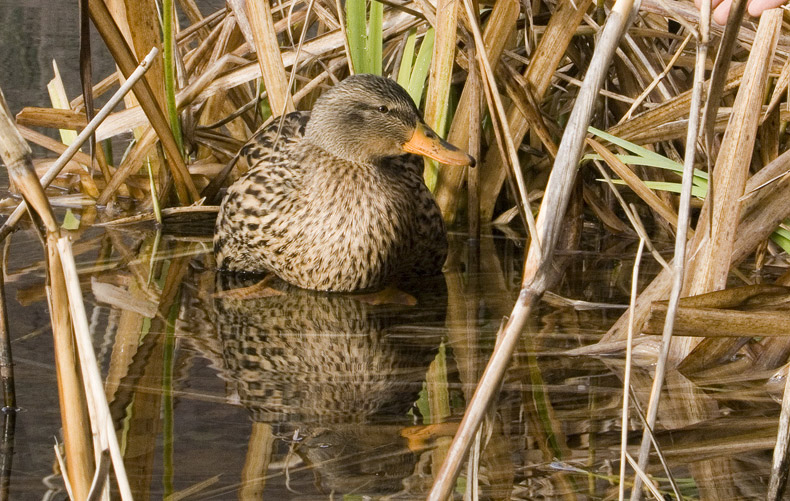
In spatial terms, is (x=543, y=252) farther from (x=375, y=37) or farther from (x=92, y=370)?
(x=375, y=37)

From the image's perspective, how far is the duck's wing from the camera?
3613mm

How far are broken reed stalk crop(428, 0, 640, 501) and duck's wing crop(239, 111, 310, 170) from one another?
224 cm

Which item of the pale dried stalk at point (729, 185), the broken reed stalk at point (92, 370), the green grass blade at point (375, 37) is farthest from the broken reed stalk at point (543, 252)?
the green grass blade at point (375, 37)

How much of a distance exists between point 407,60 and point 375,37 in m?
0.21

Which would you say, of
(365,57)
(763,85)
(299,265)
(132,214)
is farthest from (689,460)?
(132,214)

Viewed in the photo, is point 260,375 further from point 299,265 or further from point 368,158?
point 368,158

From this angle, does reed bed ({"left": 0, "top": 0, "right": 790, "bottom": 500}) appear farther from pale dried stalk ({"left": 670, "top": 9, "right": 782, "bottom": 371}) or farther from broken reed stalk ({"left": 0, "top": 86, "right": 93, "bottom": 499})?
broken reed stalk ({"left": 0, "top": 86, "right": 93, "bottom": 499})

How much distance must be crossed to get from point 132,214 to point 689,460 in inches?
99.4

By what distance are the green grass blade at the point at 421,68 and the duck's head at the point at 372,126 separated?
0.38 metres

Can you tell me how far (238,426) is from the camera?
84.1 inches

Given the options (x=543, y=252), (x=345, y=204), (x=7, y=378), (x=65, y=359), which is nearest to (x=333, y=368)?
(x=7, y=378)

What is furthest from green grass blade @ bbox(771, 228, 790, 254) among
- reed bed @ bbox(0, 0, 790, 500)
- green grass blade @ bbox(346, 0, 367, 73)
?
green grass blade @ bbox(346, 0, 367, 73)

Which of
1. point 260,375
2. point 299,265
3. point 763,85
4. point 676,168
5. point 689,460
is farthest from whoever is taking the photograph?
point 299,265

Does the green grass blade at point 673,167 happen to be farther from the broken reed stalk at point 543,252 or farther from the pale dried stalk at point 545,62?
the broken reed stalk at point 543,252
